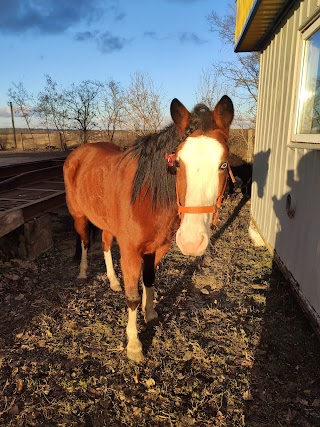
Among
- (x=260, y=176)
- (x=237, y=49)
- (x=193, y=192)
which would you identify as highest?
(x=237, y=49)

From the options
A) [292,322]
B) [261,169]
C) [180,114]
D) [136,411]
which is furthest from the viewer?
[261,169]

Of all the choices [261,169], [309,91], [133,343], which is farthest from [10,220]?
[261,169]

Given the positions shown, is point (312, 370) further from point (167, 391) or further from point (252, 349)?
point (167, 391)

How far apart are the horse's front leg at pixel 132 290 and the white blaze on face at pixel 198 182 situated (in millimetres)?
839

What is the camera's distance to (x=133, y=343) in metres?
2.65

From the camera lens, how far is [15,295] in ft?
12.0

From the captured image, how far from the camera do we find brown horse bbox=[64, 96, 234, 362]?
1.78m

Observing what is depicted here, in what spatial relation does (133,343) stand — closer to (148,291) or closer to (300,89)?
(148,291)

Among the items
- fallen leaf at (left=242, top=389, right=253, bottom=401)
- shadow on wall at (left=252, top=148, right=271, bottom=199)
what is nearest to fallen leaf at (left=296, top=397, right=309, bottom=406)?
fallen leaf at (left=242, top=389, right=253, bottom=401)

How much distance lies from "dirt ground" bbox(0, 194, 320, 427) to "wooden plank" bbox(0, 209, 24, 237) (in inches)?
27.5

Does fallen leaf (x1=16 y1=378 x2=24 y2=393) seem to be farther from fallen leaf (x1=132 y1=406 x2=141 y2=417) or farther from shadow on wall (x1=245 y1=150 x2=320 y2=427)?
shadow on wall (x1=245 y1=150 x2=320 y2=427)

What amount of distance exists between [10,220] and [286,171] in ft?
12.3

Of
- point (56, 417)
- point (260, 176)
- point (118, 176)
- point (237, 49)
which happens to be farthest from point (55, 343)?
point (237, 49)

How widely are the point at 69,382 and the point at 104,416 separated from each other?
44 centimetres
